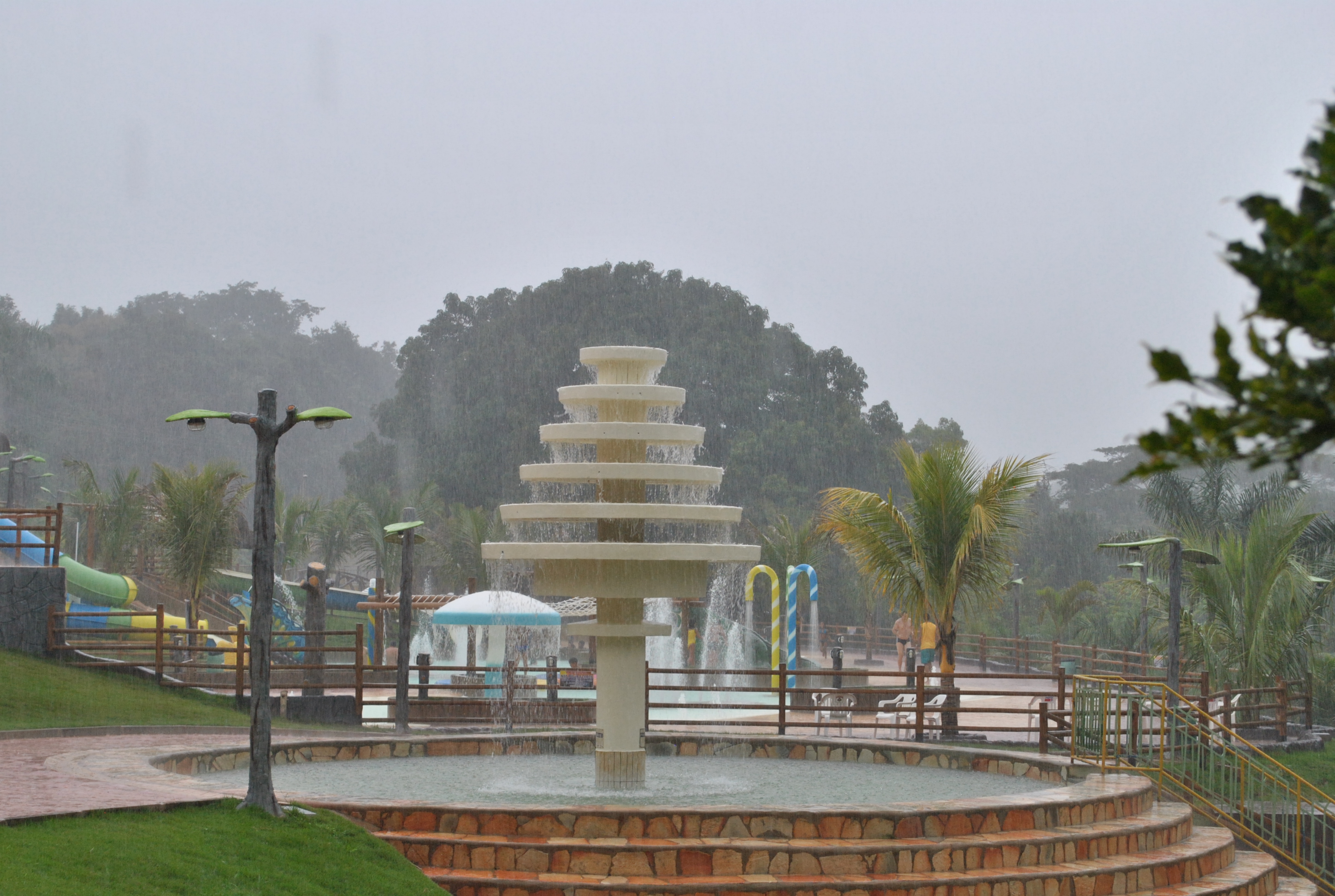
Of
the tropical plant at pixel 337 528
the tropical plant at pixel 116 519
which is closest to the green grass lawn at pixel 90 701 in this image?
the tropical plant at pixel 116 519

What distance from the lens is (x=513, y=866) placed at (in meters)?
9.02

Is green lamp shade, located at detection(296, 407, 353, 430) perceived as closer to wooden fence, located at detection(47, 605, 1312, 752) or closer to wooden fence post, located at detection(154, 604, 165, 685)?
wooden fence, located at detection(47, 605, 1312, 752)

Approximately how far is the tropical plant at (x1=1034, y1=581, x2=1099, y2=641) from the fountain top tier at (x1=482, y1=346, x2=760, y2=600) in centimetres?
2574

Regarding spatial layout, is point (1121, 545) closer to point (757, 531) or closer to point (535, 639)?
point (535, 639)

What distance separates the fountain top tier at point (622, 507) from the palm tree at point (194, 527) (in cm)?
1600

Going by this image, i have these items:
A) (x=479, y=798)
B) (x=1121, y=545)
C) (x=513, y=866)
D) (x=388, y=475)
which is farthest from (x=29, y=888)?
(x=388, y=475)

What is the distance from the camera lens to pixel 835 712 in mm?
20234

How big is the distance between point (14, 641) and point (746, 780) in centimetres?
1069

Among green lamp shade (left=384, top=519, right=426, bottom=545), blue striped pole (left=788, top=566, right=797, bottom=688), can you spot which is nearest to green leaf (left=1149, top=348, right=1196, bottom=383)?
green lamp shade (left=384, top=519, right=426, bottom=545)

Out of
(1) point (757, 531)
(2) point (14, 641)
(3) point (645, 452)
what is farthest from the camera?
(1) point (757, 531)

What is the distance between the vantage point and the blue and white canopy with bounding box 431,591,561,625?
2123 cm

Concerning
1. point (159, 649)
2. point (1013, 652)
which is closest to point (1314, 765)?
point (159, 649)

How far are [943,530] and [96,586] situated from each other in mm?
21777

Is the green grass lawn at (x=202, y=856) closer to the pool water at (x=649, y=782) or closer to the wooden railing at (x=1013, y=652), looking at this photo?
the pool water at (x=649, y=782)
